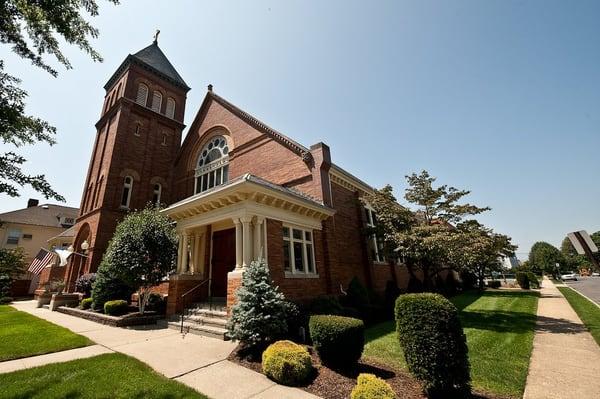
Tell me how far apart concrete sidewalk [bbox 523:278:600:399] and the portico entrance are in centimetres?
1106

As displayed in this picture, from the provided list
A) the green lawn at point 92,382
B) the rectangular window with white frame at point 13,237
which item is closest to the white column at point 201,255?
the green lawn at point 92,382

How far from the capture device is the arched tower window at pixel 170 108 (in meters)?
23.9

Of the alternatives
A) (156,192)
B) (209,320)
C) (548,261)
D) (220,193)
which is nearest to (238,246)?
(220,193)

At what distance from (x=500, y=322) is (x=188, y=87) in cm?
2879

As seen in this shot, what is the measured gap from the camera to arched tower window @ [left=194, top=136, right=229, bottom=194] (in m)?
18.6

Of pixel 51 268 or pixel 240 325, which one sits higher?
pixel 51 268

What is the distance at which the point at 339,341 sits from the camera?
220 inches

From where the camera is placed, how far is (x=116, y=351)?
685 centimetres

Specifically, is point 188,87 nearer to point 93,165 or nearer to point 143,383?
point 93,165

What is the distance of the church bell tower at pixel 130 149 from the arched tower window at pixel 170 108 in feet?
0.29

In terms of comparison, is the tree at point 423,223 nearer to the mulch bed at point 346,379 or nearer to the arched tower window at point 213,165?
the mulch bed at point 346,379

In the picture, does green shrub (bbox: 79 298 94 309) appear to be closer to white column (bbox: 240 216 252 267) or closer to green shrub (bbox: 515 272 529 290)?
white column (bbox: 240 216 252 267)

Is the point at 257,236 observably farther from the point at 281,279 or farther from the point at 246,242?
the point at 281,279

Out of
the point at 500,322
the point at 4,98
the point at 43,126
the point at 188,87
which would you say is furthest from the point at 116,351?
the point at 188,87
